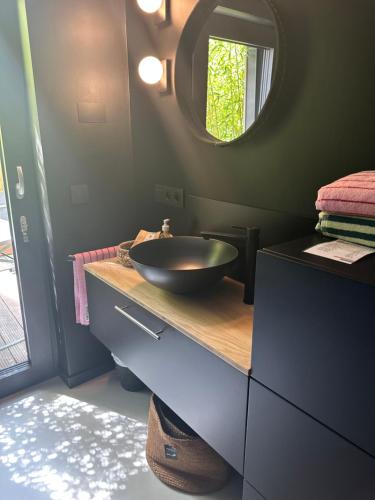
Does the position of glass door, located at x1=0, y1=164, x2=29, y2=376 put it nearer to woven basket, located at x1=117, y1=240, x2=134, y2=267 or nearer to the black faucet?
woven basket, located at x1=117, y1=240, x2=134, y2=267

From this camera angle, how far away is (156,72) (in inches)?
67.0

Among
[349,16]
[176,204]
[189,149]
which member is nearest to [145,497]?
[176,204]

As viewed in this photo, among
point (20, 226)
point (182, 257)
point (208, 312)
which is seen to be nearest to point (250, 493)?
point (208, 312)

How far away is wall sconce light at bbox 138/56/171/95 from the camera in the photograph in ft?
5.53

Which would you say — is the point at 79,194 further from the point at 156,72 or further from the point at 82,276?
the point at 156,72

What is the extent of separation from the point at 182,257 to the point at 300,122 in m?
0.68

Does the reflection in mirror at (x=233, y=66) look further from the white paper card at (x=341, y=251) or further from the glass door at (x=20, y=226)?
the glass door at (x=20, y=226)

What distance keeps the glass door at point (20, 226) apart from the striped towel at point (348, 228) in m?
1.43

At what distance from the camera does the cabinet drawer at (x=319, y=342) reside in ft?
2.31

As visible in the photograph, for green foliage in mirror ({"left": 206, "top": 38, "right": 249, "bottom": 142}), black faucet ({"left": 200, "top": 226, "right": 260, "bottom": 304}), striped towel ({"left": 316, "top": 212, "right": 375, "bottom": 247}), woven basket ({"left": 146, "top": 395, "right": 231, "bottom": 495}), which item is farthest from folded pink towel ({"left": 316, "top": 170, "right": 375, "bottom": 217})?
woven basket ({"left": 146, "top": 395, "right": 231, "bottom": 495})

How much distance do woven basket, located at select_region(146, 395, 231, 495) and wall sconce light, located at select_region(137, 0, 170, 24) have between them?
5.55ft

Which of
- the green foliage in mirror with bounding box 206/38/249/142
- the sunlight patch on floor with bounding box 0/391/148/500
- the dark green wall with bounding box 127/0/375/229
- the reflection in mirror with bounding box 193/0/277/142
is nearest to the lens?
the dark green wall with bounding box 127/0/375/229

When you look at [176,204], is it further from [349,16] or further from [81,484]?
[81,484]

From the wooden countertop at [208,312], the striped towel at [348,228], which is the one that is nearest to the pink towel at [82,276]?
the wooden countertop at [208,312]
